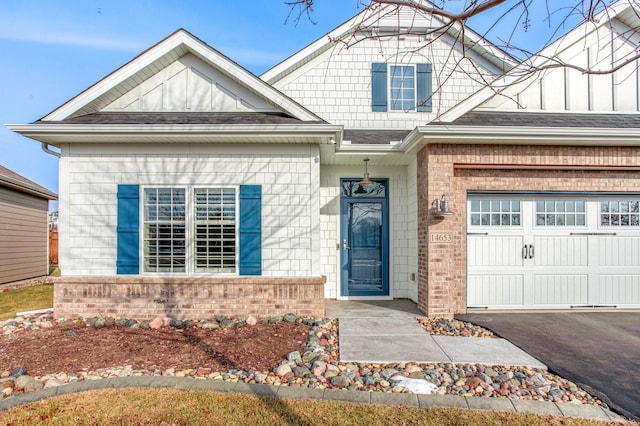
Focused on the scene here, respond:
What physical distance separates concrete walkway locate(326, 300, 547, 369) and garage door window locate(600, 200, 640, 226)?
3.75 metres

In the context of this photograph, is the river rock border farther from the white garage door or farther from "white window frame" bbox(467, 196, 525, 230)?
"white window frame" bbox(467, 196, 525, 230)

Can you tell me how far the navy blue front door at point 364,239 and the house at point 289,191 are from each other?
1106 millimetres

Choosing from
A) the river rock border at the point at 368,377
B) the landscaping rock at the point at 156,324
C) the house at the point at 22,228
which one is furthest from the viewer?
the house at the point at 22,228

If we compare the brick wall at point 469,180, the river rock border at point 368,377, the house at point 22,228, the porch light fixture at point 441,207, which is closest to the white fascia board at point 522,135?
the brick wall at point 469,180

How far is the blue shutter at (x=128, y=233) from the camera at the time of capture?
657 centimetres

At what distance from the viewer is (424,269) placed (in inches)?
263

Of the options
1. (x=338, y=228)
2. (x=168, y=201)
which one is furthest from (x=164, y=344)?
(x=338, y=228)

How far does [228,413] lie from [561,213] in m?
6.75

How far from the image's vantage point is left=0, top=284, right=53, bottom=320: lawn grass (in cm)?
781

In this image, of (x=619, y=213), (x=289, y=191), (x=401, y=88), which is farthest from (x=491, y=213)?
(x=401, y=88)

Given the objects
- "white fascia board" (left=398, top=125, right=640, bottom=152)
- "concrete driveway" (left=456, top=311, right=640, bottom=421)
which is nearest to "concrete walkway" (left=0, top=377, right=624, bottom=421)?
"concrete driveway" (left=456, top=311, right=640, bottom=421)

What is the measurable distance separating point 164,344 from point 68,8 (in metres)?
5.47

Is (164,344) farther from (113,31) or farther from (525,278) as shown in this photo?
(525,278)

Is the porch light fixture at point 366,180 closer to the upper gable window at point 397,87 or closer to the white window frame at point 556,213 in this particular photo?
the upper gable window at point 397,87
